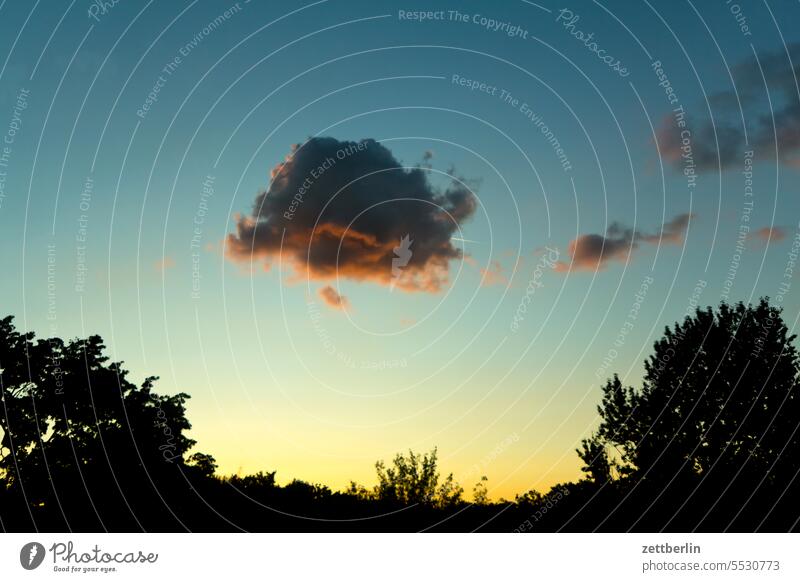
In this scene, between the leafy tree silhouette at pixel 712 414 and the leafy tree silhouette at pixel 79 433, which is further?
the leafy tree silhouette at pixel 712 414

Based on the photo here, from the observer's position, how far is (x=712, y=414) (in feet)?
195

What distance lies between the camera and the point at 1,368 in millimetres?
42500

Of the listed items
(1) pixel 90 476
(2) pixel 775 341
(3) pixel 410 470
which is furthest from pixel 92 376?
(3) pixel 410 470
